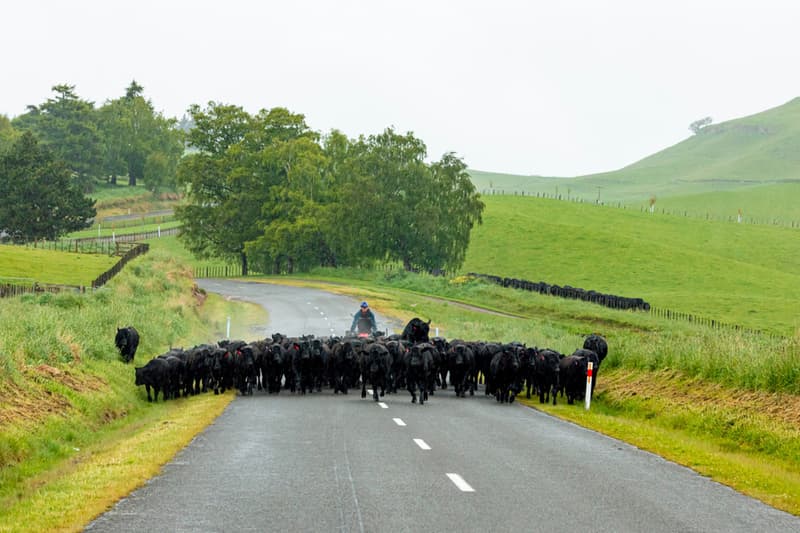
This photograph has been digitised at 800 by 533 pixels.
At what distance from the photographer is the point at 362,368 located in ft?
87.8

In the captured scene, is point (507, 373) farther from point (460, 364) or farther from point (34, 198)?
point (34, 198)

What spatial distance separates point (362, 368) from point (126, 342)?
29.2ft

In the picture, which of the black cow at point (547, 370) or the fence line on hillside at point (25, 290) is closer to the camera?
the black cow at point (547, 370)

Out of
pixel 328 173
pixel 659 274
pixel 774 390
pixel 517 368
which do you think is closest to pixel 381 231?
pixel 328 173

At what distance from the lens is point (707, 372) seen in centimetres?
2402

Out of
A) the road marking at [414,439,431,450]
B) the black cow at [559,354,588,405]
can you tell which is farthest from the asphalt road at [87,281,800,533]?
the black cow at [559,354,588,405]

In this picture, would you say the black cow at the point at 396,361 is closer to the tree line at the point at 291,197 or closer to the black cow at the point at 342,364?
the black cow at the point at 342,364

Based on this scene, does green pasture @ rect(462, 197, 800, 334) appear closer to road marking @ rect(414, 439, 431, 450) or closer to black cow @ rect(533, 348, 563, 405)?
black cow @ rect(533, 348, 563, 405)

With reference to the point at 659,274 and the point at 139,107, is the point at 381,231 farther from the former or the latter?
the point at 139,107

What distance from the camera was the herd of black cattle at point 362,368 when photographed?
87.3 feet

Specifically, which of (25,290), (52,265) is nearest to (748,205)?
(52,265)

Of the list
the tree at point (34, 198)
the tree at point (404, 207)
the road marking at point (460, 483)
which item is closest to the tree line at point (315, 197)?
the tree at point (404, 207)

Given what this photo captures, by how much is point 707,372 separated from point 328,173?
280ft

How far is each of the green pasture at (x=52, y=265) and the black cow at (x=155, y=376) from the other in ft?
119
